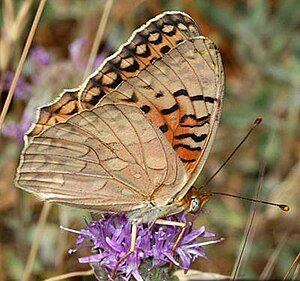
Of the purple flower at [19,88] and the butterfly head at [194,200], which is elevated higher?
the purple flower at [19,88]

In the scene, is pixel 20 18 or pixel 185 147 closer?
pixel 185 147

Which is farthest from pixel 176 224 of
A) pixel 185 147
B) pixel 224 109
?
pixel 224 109

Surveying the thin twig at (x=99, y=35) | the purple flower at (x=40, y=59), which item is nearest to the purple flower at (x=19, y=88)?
the purple flower at (x=40, y=59)

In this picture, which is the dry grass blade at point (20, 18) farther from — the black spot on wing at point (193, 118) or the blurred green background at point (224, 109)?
the black spot on wing at point (193, 118)

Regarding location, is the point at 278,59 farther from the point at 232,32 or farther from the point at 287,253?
the point at 287,253

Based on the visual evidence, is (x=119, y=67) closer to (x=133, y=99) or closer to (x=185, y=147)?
(x=133, y=99)

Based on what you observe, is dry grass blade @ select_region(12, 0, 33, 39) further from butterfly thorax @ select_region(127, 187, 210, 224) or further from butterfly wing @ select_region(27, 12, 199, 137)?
butterfly thorax @ select_region(127, 187, 210, 224)

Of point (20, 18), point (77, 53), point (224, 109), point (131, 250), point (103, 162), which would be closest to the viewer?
point (131, 250)
